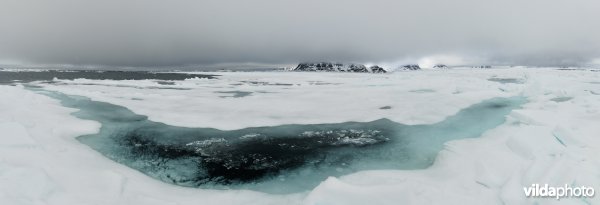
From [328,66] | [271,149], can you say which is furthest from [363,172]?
[328,66]

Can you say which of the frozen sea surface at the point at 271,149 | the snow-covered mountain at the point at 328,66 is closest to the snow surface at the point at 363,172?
the frozen sea surface at the point at 271,149

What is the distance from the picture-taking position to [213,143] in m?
8.71

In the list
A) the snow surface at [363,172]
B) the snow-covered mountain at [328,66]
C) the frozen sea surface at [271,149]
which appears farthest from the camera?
the snow-covered mountain at [328,66]

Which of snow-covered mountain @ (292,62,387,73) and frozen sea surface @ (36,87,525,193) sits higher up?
snow-covered mountain @ (292,62,387,73)

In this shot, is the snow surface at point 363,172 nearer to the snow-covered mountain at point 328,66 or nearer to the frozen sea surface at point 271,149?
the frozen sea surface at point 271,149

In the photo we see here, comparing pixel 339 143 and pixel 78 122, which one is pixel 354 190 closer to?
pixel 339 143

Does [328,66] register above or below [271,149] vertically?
above

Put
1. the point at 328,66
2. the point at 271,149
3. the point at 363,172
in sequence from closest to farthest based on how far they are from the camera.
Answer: the point at 363,172 → the point at 271,149 → the point at 328,66

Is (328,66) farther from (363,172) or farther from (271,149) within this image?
(363,172)

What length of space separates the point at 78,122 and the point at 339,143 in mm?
7367

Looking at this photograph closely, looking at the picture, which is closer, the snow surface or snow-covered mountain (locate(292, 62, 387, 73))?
the snow surface

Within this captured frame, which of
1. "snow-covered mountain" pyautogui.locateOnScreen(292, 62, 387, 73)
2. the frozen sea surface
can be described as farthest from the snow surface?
"snow-covered mountain" pyautogui.locateOnScreen(292, 62, 387, 73)

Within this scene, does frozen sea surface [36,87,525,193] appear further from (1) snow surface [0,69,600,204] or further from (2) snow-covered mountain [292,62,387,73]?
(2) snow-covered mountain [292,62,387,73]

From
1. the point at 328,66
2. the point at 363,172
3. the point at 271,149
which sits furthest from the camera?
the point at 328,66
